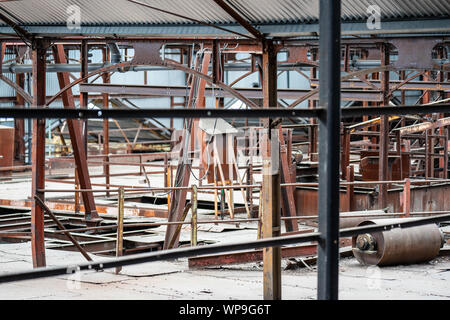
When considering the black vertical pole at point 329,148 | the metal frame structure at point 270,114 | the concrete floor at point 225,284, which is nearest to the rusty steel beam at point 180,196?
the metal frame structure at point 270,114

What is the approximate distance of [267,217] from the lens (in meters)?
8.17

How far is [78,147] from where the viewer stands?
48.5ft

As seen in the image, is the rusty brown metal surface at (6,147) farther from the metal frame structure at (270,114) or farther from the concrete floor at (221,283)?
the concrete floor at (221,283)

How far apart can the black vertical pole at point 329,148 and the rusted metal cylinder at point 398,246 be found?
26.4 feet

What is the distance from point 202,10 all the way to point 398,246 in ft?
15.5

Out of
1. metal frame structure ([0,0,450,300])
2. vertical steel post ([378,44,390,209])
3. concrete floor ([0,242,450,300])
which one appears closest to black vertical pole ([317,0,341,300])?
metal frame structure ([0,0,450,300])

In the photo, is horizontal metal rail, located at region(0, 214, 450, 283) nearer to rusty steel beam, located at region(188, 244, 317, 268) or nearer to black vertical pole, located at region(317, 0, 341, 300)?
black vertical pole, located at region(317, 0, 341, 300)

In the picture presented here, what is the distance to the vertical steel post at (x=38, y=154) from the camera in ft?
39.4

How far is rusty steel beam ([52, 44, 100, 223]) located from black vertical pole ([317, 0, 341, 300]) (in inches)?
432

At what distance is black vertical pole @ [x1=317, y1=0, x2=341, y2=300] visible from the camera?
3309 mm

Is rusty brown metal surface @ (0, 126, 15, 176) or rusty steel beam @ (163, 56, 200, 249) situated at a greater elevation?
rusty brown metal surface @ (0, 126, 15, 176)

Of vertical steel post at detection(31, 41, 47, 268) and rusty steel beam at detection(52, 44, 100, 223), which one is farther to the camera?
rusty steel beam at detection(52, 44, 100, 223)

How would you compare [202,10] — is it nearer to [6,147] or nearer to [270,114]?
[270,114]

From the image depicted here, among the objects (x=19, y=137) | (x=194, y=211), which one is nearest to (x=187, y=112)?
(x=194, y=211)
